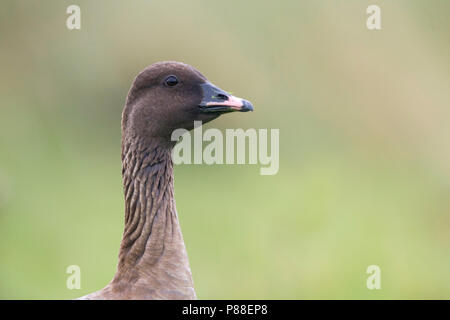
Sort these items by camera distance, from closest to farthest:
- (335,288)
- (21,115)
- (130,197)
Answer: (130,197) < (335,288) < (21,115)

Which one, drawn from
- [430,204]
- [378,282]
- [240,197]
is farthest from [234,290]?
[430,204]

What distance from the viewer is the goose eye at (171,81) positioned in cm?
Result: 516

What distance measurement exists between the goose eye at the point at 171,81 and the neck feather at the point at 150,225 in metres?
0.36

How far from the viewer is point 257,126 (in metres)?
11.2

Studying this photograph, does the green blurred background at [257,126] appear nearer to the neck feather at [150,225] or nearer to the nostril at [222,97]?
the neck feather at [150,225]

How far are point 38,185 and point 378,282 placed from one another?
5319 millimetres

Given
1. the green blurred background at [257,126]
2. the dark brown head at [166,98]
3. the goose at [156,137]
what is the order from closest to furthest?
the goose at [156,137]
the dark brown head at [166,98]
the green blurred background at [257,126]

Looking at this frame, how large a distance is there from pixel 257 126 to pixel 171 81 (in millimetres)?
6133

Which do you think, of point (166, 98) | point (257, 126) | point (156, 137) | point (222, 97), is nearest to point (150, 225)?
point (156, 137)

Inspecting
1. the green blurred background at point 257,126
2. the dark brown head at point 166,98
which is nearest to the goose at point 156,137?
the dark brown head at point 166,98

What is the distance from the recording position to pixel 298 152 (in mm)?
12867

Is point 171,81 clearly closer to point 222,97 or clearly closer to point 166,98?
point 166,98

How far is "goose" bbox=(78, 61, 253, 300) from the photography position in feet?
16.5

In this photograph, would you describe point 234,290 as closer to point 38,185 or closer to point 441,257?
point 441,257
